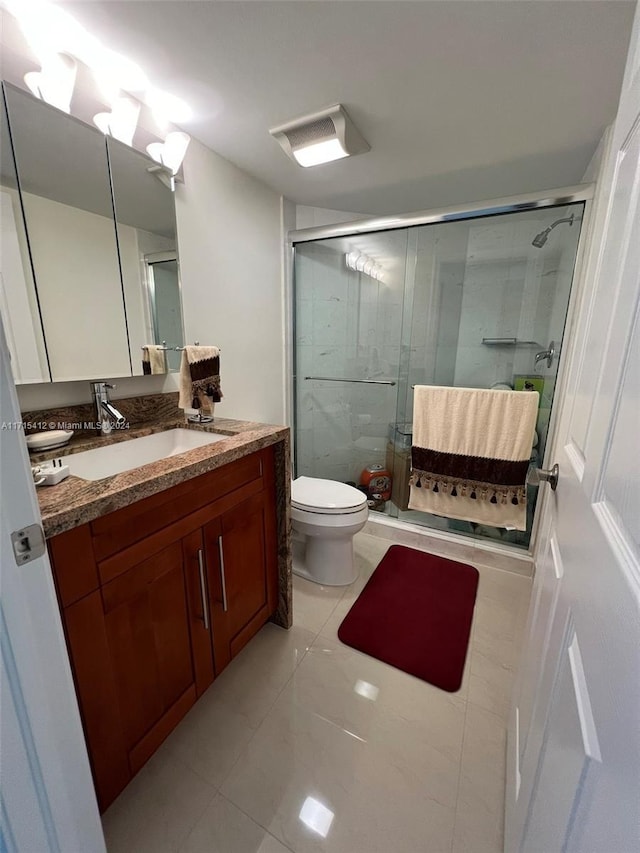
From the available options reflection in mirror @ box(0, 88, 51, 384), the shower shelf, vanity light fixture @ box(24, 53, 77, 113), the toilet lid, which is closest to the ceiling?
vanity light fixture @ box(24, 53, 77, 113)

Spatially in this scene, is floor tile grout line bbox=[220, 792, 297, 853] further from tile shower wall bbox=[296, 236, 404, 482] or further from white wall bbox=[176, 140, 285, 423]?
tile shower wall bbox=[296, 236, 404, 482]

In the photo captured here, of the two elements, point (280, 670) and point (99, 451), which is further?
point (280, 670)

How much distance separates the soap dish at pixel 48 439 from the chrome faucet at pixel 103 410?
112 millimetres

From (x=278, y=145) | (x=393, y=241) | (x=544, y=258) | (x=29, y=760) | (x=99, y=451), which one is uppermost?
(x=278, y=145)

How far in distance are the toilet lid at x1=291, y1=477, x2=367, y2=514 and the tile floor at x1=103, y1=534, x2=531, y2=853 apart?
554mm

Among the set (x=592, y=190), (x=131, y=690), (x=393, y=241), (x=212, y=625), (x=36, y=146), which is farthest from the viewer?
(x=393, y=241)

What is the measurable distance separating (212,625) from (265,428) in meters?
0.69

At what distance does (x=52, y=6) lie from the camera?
0.88 meters

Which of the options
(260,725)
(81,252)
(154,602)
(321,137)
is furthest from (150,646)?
(321,137)

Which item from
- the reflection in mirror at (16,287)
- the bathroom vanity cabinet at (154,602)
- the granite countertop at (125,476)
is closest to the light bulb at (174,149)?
the reflection in mirror at (16,287)

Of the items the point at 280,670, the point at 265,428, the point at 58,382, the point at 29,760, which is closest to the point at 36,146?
the point at 58,382

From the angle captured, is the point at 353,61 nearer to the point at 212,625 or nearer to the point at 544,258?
the point at 544,258

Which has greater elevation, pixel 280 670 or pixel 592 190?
pixel 592 190

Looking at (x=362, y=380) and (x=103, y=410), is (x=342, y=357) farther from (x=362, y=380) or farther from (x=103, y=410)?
(x=103, y=410)
